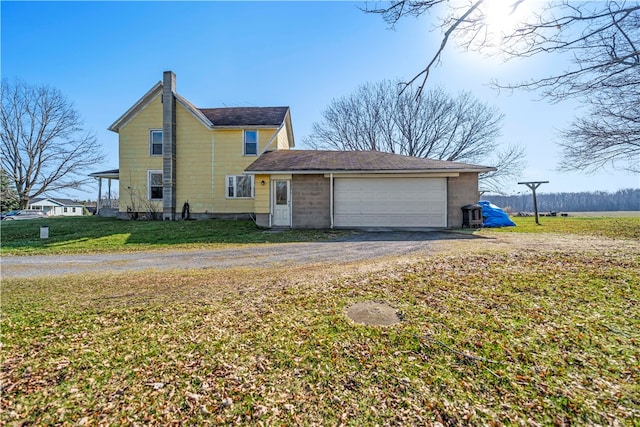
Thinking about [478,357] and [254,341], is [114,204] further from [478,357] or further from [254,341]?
[478,357]

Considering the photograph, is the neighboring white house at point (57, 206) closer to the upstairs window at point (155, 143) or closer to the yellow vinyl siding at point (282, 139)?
the upstairs window at point (155, 143)

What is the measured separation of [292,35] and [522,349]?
9467 millimetres

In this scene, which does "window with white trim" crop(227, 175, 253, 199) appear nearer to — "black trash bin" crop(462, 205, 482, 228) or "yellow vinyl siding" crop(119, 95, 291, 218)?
"yellow vinyl siding" crop(119, 95, 291, 218)

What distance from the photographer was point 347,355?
2.74 metres

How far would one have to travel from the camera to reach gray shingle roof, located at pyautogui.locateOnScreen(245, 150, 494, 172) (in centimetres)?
1198

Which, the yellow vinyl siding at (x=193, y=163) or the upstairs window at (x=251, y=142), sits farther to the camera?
the upstairs window at (x=251, y=142)

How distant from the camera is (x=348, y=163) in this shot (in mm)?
13141

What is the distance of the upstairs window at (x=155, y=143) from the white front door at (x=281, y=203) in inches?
344

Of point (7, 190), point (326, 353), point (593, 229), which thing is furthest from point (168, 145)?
point (7, 190)

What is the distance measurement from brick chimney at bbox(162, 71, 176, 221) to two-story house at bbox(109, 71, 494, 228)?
52 mm

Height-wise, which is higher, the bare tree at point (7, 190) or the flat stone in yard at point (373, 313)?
the bare tree at point (7, 190)

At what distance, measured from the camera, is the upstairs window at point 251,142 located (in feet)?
54.9

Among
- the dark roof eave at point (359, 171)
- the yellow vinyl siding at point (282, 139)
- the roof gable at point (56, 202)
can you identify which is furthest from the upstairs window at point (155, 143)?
the roof gable at point (56, 202)

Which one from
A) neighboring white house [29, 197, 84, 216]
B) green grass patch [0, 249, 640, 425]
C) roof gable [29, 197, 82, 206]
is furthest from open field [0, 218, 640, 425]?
roof gable [29, 197, 82, 206]
